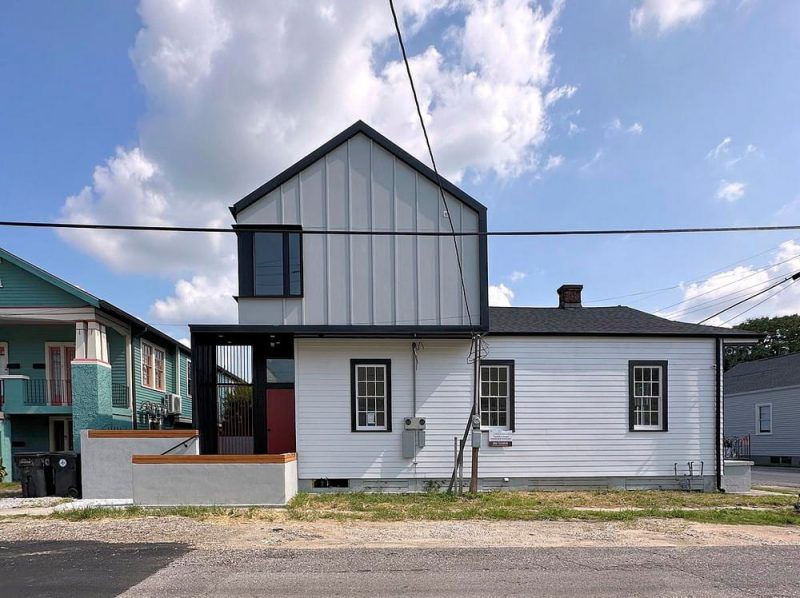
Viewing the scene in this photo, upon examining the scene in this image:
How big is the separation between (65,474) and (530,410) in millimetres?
10548

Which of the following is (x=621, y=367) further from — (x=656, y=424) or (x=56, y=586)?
(x=56, y=586)

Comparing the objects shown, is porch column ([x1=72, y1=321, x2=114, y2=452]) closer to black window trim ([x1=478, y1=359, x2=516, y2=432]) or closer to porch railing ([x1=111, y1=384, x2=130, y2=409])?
porch railing ([x1=111, y1=384, x2=130, y2=409])

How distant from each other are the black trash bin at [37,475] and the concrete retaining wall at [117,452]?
1.04 meters

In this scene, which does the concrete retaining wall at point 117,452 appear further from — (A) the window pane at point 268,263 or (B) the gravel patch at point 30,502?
(A) the window pane at point 268,263

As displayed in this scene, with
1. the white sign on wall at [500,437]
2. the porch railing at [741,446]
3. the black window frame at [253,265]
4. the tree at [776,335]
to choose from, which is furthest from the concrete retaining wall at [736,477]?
the tree at [776,335]

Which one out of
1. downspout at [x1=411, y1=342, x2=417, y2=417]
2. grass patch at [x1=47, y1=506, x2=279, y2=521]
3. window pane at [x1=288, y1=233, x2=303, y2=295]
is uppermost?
window pane at [x1=288, y1=233, x2=303, y2=295]

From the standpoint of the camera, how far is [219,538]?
794 cm

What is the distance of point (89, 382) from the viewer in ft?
51.0

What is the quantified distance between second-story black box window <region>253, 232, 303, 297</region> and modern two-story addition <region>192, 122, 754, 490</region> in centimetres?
3

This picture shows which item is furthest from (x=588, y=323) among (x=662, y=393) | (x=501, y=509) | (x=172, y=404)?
(x=172, y=404)

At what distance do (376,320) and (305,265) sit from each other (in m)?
2.04

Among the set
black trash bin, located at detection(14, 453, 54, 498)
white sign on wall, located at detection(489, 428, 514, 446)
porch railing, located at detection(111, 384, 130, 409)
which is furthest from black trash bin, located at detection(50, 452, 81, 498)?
white sign on wall, located at detection(489, 428, 514, 446)

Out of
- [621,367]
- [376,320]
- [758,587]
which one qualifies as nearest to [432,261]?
[376,320]

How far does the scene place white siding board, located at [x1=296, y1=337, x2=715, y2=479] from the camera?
481 inches
